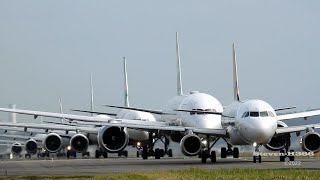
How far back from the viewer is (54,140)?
85.3 metres

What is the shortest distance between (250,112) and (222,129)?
5.08 m

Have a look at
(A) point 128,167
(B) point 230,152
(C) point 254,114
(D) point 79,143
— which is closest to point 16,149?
(D) point 79,143

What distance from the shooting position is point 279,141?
54125 millimetres

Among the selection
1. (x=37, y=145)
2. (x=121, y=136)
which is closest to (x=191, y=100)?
(x=121, y=136)

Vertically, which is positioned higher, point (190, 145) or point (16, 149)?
point (16, 149)

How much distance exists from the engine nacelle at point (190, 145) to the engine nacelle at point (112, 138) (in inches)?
277

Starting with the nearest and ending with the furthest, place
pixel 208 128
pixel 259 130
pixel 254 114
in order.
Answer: pixel 259 130
pixel 254 114
pixel 208 128

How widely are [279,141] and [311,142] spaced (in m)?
5.32

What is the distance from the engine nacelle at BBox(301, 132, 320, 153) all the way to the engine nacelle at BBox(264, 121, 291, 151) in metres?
1.66

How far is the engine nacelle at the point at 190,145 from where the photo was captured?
48.3m

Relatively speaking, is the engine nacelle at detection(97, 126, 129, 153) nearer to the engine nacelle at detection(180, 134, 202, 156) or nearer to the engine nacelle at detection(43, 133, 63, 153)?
the engine nacelle at detection(180, 134, 202, 156)

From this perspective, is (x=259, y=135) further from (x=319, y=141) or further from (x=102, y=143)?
(x=102, y=143)

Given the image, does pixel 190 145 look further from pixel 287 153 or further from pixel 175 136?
pixel 175 136

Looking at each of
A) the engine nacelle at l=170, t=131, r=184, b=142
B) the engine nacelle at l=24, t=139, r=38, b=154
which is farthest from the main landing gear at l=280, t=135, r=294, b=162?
the engine nacelle at l=24, t=139, r=38, b=154
